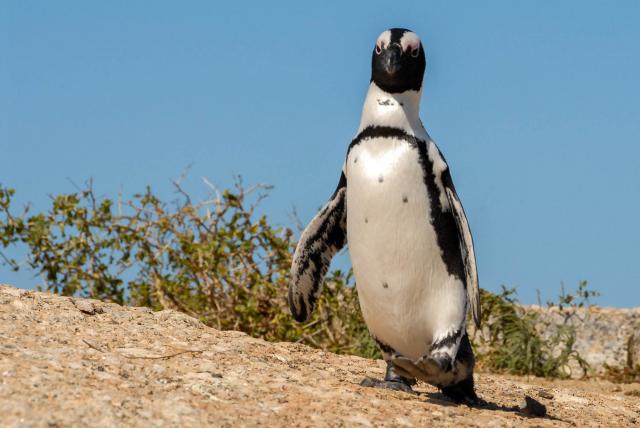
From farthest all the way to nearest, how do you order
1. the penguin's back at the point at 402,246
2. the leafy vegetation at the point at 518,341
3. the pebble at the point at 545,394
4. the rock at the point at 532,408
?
the leafy vegetation at the point at 518,341 → the pebble at the point at 545,394 → the rock at the point at 532,408 → the penguin's back at the point at 402,246

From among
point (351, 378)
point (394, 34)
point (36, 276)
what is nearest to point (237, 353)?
point (351, 378)

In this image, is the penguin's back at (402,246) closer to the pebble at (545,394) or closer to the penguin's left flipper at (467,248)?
the penguin's left flipper at (467,248)

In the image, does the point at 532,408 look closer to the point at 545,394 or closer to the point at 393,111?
the point at 545,394

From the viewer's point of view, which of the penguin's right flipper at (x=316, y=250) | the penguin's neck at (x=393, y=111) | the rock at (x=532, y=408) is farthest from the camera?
the penguin's right flipper at (x=316, y=250)

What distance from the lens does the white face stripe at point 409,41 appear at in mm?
5297

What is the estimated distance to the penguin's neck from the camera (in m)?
5.30

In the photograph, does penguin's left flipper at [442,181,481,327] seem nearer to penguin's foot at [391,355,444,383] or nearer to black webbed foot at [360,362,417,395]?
penguin's foot at [391,355,444,383]

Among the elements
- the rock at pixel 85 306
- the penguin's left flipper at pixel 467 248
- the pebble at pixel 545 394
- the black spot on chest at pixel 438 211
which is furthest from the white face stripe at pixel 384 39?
the pebble at pixel 545 394

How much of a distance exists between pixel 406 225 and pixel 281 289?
436 centimetres

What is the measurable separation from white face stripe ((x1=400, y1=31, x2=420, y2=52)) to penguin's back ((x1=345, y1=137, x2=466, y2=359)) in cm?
52

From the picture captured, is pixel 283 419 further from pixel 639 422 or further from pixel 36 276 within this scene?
pixel 36 276

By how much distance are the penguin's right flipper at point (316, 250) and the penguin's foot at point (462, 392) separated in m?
1.04

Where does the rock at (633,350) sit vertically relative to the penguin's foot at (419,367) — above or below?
above

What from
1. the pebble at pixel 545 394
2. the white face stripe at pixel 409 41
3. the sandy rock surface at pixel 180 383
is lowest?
the sandy rock surface at pixel 180 383
